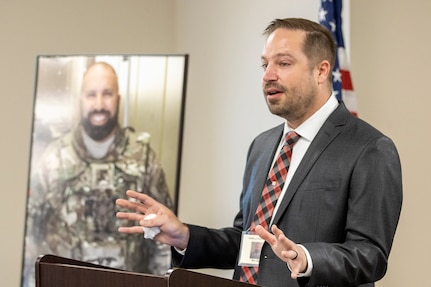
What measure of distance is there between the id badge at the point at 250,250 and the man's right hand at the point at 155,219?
8.1 inches

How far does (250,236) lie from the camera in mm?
2633

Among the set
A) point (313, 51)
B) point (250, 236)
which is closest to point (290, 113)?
point (313, 51)

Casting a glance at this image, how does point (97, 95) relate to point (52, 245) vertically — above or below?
above

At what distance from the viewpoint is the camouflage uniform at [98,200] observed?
448cm

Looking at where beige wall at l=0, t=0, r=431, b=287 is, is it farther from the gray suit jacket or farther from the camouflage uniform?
the gray suit jacket

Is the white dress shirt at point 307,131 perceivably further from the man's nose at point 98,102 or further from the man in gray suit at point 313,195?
the man's nose at point 98,102

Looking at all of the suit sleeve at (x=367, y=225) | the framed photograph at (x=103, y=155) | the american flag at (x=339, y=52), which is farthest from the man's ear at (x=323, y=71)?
the framed photograph at (x=103, y=155)

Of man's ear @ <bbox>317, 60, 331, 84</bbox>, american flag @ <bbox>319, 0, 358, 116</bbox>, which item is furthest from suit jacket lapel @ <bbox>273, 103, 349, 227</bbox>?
american flag @ <bbox>319, 0, 358, 116</bbox>

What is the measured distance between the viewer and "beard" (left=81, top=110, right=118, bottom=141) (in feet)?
14.8

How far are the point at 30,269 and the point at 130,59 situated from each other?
1335 millimetres

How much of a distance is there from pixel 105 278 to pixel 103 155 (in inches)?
101

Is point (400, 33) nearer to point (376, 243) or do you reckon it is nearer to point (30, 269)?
point (376, 243)

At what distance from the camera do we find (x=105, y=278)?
1.95 meters

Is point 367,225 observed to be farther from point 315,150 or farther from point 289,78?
point 289,78
